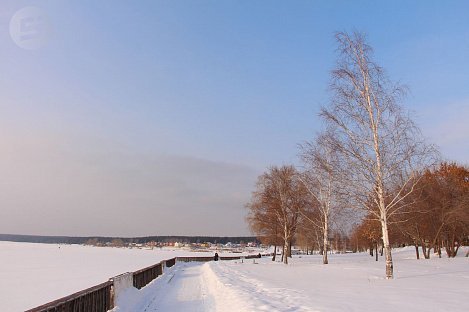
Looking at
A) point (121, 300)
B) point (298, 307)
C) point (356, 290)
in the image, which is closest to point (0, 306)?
point (121, 300)

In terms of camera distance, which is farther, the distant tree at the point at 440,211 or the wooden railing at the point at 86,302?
the distant tree at the point at 440,211

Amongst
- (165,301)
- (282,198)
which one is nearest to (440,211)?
(282,198)

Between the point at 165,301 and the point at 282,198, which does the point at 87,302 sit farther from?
the point at 282,198

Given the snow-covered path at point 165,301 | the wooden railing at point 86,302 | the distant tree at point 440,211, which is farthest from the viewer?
the distant tree at point 440,211

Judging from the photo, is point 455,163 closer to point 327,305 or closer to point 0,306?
point 327,305

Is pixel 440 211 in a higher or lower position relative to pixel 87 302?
higher

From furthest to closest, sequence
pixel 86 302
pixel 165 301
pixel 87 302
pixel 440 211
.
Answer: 1. pixel 440 211
2. pixel 165 301
3. pixel 87 302
4. pixel 86 302

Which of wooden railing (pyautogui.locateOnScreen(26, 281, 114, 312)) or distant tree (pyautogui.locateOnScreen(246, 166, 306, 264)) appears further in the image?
distant tree (pyautogui.locateOnScreen(246, 166, 306, 264))

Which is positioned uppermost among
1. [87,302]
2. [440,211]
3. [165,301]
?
[440,211]

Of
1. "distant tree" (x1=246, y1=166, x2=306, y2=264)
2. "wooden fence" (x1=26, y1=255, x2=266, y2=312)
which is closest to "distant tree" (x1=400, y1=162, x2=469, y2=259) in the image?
"distant tree" (x1=246, y1=166, x2=306, y2=264)

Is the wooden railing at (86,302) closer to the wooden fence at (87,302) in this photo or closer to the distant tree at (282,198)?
the wooden fence at (87,302)

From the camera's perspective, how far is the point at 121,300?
15.3 metres

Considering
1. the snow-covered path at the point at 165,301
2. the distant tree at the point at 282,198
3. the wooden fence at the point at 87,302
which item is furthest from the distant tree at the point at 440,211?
the wooden fence at the point at 87,302

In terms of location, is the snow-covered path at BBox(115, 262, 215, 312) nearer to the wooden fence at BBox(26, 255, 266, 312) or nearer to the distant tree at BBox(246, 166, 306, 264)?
the wooden fence at BBox(26, 255, 266, 312)
